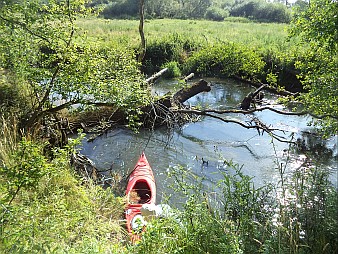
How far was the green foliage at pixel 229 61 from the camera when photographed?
12.7m

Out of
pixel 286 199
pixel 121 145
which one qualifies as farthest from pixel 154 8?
pixel 286 199

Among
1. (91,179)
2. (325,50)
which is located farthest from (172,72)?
(325,50)

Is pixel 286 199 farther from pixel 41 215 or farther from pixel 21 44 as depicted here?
pixel 21 44

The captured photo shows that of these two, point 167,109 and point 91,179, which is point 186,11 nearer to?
point 167,109

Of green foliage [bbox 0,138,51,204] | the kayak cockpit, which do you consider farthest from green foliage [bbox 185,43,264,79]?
green foliage [bbox 0,138,51,204]

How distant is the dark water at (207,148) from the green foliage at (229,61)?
7.24 ft

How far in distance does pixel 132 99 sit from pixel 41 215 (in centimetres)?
241

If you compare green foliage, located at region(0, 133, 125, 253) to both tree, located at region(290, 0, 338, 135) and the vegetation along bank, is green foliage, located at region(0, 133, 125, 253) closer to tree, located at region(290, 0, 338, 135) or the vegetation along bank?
the vegetation along bank

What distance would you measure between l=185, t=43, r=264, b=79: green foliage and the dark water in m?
2.21

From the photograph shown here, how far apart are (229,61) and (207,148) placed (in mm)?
5706

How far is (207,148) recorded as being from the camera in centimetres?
914

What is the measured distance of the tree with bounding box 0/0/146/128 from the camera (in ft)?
19.3

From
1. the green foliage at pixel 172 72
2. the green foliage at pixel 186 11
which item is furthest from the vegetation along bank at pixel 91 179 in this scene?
the green foliage at pixel 186 11

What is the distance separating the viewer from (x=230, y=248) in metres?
2.91
